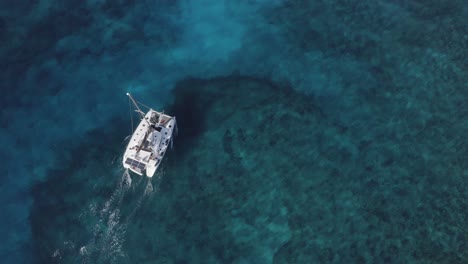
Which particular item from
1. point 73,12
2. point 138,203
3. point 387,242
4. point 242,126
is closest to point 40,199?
point 138,203

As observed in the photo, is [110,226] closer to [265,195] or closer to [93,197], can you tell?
[93,197]

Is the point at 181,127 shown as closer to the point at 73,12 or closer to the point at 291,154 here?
the point at 291,154

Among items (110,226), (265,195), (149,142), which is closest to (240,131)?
(265,195)

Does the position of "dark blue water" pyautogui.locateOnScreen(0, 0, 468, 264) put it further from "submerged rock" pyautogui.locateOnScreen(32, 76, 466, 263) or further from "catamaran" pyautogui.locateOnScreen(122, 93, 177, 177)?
"catamaran" pyautogui.locateOnScreen(122, 93, 177, 177)

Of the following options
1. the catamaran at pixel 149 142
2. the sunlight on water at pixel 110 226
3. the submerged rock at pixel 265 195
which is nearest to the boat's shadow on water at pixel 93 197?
the sunlight on water at pixel 110 226

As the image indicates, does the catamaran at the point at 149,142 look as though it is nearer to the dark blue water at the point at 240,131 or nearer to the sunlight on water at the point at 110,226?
the sunlight on water at the point at 110,226

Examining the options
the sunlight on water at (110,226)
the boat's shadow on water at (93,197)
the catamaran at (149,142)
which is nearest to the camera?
the sunlight on water at (110,226)
